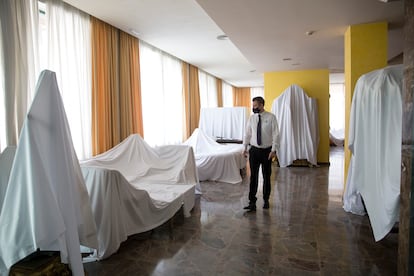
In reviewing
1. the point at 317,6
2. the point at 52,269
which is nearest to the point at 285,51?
the point at 317,6

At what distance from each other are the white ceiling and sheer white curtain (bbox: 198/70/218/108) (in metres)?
2.65

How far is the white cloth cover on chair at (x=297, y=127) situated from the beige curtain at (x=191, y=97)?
245 cm

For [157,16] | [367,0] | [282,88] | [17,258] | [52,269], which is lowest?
[52,269]

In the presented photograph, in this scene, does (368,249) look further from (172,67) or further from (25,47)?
(172,67)

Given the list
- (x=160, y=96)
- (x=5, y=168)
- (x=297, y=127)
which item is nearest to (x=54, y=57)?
(x=5, y=168)

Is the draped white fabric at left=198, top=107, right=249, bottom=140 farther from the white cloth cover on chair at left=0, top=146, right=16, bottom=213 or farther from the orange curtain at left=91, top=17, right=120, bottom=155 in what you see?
the white cloth cover on chair at left=0, top=146, right=16, bottom=213

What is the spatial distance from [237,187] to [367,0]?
3.21m

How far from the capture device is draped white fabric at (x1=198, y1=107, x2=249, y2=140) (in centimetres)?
706

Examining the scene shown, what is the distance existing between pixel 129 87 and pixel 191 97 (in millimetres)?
2973

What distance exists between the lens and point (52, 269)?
1.52m

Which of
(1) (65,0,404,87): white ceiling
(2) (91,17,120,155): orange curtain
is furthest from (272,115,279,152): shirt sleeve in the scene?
(2) (91,17,120,155): orange curtain

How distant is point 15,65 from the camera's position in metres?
2.82

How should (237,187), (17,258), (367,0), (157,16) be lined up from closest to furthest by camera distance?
(17,258) < (367,0) < (157,16) < (237,187)

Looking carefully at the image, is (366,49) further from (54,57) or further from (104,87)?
(54,57)
